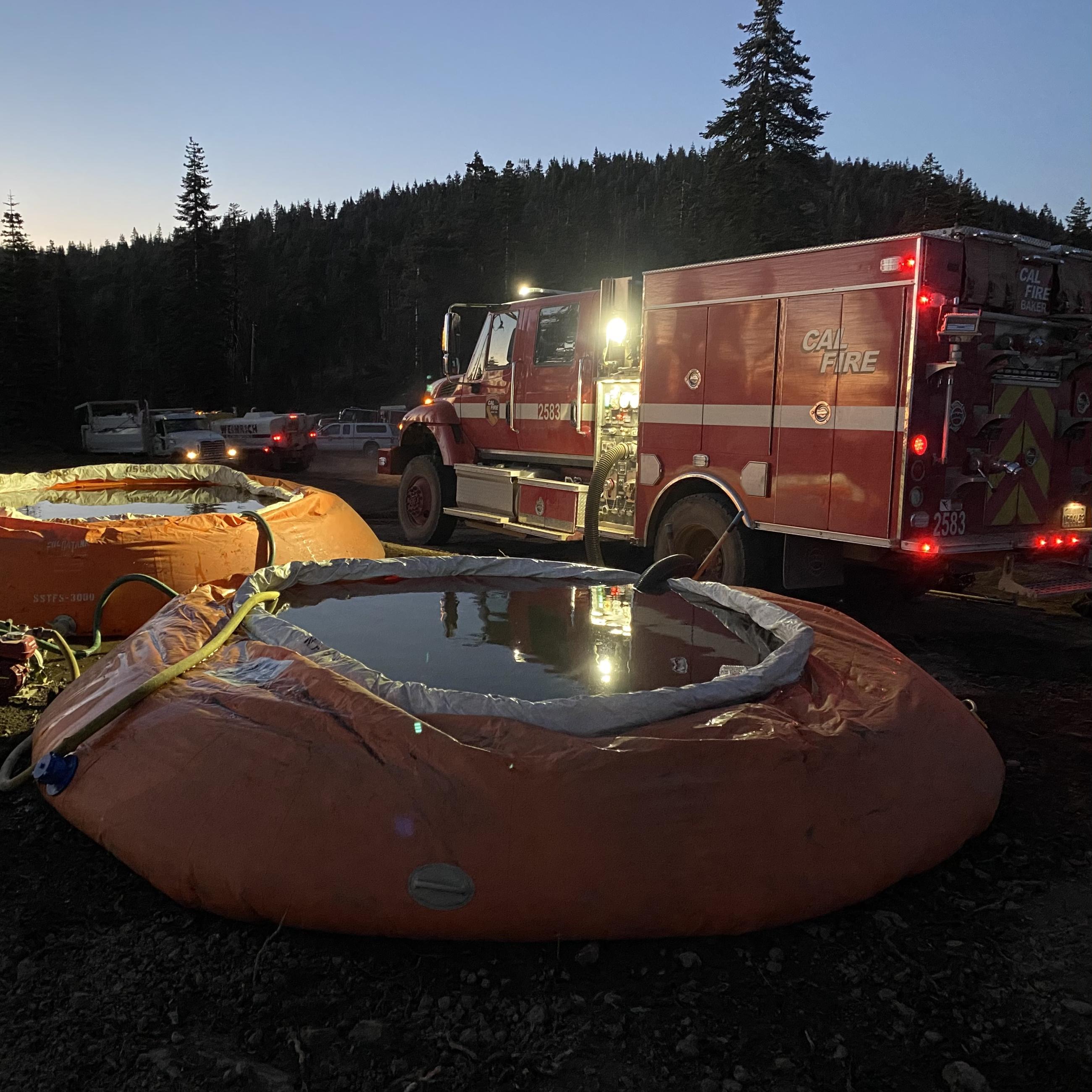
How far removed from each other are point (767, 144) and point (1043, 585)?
3810 cm

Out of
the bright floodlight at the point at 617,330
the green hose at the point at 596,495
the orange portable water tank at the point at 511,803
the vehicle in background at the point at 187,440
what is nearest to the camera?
the orange portable water tank at the point at 511,803

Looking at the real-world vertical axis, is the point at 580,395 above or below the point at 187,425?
above

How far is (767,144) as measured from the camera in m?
41.5

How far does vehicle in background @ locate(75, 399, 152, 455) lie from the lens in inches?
1232

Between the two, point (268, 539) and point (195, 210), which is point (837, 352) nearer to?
point (268, 539)

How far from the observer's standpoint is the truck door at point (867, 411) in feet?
23.2

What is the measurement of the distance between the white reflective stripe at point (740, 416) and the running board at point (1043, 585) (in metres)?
2.12

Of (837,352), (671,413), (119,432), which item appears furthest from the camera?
(119,432)

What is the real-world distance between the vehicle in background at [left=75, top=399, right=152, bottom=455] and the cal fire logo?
27.0m

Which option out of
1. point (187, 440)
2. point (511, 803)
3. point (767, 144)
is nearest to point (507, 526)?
point (511, 803)

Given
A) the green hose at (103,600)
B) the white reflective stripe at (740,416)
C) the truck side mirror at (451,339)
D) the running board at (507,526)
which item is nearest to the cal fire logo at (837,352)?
the white reflective stripe at (740,416)

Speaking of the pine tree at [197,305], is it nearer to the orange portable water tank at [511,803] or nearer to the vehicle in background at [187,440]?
the vehicle in background at [187,440]

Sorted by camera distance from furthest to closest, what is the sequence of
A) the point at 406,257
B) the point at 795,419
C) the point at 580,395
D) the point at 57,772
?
1. the point at 406,257
2. the point at 580,395
3. the point at 795,419
4. the point at 57,772

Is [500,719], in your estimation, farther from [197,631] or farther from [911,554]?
[911,554]
